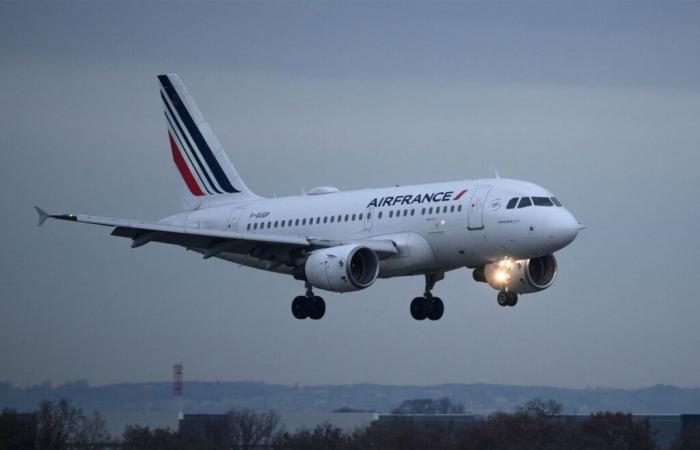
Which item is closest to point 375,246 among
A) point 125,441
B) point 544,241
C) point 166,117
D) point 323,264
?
point 323,264

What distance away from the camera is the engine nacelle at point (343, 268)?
74.3 meters

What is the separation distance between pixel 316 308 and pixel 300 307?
0.77 m

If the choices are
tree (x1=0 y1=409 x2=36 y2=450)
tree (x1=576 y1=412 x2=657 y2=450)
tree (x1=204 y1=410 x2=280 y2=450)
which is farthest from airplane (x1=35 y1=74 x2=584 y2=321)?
tree (x1=0 y1=409 x2=36 y2=450)

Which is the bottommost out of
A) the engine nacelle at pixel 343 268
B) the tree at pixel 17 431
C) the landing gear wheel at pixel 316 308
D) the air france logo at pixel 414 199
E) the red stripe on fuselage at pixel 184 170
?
the tree at pixel 17 431

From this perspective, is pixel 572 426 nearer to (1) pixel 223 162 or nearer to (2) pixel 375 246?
(2) pixel 375 246

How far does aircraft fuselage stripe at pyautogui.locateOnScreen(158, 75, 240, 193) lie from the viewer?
8981 cm

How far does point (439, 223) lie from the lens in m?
74.3

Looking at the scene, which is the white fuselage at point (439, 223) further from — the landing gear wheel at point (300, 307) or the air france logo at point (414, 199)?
the landing gear wheel at point (300, 307)

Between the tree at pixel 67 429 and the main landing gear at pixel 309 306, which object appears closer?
the tree at pixel 67 429

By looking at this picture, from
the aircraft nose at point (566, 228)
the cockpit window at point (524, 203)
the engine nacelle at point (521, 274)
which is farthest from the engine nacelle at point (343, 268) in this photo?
the aircraft nose at point (566, 228)

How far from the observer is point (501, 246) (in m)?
73.0

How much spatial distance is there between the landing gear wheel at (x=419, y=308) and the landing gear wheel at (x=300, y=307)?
493 cm

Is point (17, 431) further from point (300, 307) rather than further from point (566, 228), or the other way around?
point (566, 228)

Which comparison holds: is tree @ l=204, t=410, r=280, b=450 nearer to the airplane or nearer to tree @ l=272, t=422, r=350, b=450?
tree @ l=272, t=422, r=350, b=450
